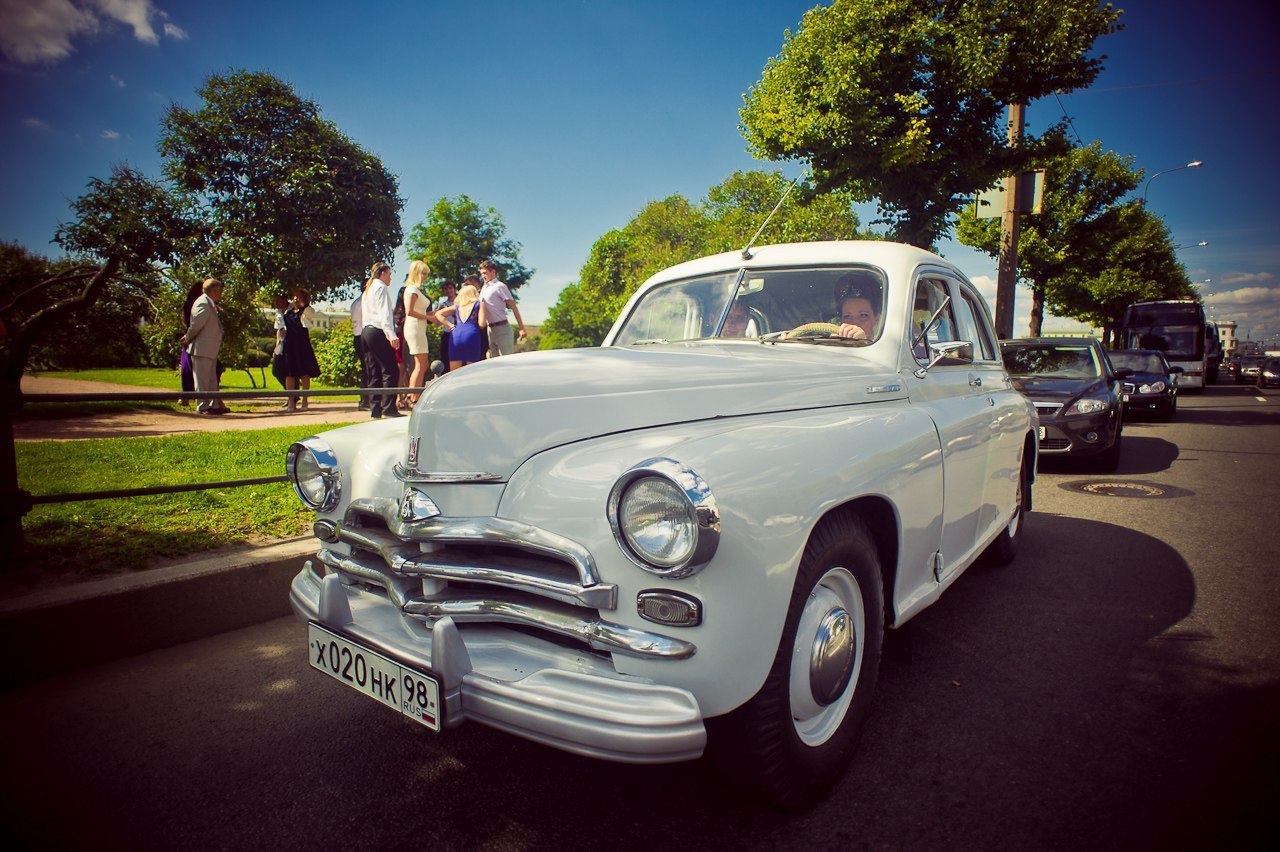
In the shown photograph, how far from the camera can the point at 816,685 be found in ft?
6.15

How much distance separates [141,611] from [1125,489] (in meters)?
7.76

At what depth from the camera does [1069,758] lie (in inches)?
83.0

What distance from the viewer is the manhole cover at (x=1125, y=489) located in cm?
617

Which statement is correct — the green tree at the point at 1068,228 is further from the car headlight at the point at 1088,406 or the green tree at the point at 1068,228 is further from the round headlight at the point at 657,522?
the round headlight at the point at 657,522

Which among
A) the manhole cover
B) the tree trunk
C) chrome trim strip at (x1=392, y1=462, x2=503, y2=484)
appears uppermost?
the tree trunk

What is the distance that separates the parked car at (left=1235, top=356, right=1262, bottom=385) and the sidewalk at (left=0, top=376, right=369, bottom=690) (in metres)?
44.8

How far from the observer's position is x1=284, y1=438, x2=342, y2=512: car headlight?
237cm

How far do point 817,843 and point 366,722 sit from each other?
61.9 inches

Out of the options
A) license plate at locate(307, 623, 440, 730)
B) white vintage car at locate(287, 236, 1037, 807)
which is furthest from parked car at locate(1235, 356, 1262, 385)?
license plate at locate(307, 623, 440, 730)

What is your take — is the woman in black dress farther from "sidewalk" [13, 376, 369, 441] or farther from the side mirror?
the side mirror

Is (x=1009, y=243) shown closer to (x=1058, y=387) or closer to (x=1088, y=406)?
(x=1058, y=387)

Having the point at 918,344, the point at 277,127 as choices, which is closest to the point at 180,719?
the point at 918,344

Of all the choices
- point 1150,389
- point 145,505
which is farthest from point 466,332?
point 1150,389

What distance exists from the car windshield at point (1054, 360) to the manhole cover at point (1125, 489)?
5.67ft
